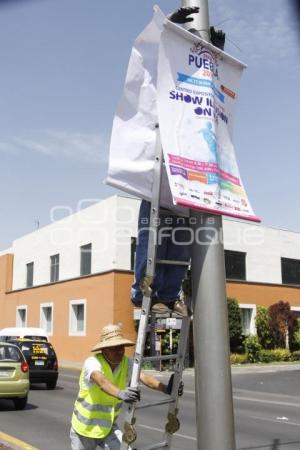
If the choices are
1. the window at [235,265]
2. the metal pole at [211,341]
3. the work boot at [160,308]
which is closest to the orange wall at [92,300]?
the window at [235,265]

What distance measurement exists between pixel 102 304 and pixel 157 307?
1103 inches

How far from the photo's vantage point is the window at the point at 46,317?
37500mm

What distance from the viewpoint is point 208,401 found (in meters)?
3.17

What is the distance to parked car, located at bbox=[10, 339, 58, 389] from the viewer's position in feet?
60.3

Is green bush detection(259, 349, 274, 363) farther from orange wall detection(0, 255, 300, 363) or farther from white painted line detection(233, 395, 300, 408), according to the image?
white painted line detection(233, 395, 300, 408)

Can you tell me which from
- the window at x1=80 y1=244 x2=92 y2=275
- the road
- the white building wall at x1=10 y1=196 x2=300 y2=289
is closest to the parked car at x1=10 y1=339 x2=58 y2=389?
the road

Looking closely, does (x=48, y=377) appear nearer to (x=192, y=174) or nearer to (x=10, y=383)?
(x=10, y=383)

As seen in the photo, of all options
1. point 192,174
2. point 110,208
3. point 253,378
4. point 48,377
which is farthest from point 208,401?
point 110,208

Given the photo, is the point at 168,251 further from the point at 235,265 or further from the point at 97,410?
the point at 235,265

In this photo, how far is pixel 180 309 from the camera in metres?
3.76

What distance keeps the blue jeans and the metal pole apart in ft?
1.02

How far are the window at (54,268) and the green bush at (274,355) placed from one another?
556 inches

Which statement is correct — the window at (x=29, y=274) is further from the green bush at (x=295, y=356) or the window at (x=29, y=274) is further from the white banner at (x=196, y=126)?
the white banner at (x=196, y=126)

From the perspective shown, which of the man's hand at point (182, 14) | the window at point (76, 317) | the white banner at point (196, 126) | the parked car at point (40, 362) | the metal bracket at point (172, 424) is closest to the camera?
the white banner at point (196, 126)
